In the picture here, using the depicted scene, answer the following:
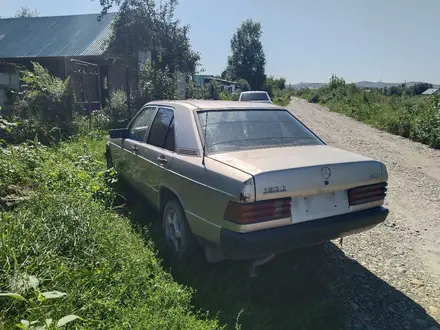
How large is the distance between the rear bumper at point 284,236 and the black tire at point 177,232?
67 cm

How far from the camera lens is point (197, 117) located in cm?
362

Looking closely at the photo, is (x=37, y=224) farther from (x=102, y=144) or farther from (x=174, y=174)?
(x=102, y=144)

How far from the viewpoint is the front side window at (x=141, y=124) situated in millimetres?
4633

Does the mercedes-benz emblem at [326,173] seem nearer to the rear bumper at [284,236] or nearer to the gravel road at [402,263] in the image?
the rear bumper at [284,236]

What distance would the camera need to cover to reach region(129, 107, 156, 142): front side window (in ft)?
15.2

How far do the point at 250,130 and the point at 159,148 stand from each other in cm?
111

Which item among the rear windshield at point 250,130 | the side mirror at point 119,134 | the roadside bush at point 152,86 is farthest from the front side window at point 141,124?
the roadside bush at point 152,86

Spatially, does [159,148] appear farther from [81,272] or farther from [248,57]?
[248,57]

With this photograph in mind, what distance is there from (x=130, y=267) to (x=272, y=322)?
4.25ft

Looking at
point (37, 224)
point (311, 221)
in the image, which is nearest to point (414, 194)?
point (311, 221)

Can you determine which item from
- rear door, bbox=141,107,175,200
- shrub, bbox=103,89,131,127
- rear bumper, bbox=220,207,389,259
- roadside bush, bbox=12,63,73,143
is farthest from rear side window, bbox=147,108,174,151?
shrub, bbox=103,89,131,127

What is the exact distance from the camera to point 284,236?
269 cm

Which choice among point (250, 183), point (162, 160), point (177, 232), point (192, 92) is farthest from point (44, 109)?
point (192, 92)

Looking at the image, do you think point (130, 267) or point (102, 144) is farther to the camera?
point (102, 144)
